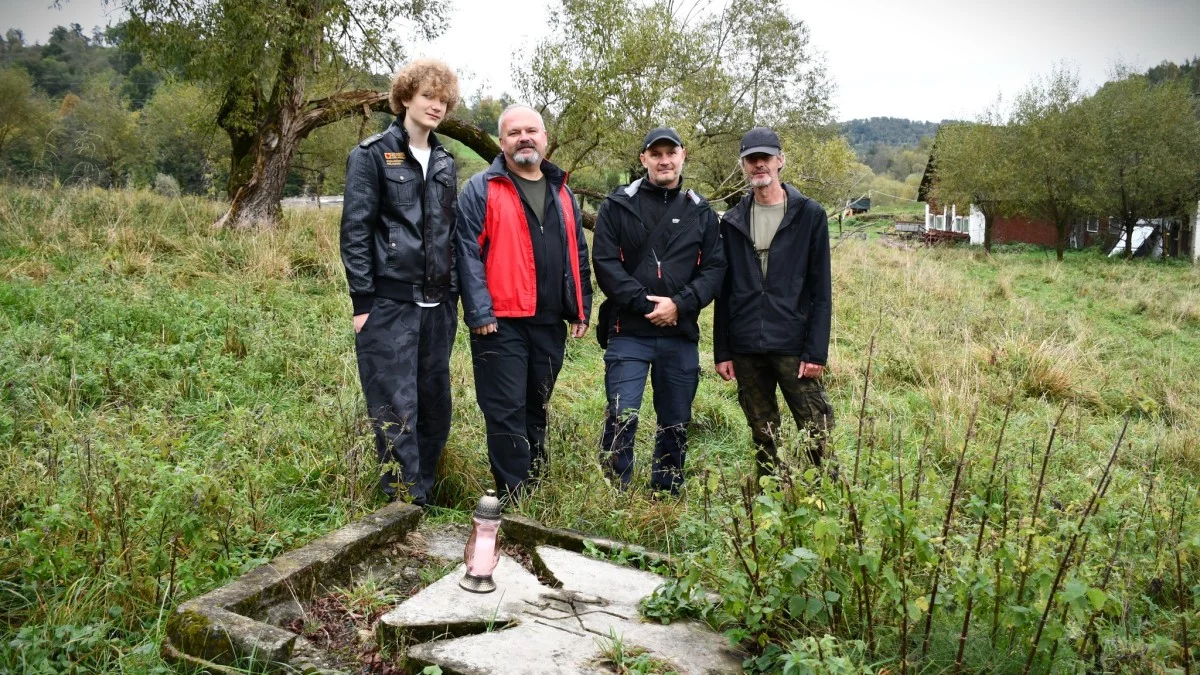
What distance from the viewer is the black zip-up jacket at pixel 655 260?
4.27m

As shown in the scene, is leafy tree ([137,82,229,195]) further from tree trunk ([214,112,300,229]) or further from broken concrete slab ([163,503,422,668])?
broken concrete slab ([163,503,422,668])

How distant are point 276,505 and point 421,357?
969 millimetres

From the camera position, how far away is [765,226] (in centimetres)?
441

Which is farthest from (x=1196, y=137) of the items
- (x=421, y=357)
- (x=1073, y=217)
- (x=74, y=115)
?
(x=74, y=115)

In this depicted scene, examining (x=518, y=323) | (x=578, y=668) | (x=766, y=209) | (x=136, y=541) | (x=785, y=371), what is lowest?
(x=578, y=668)

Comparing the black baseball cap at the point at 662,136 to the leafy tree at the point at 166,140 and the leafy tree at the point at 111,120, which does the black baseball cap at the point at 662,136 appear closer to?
the leafy tree at the point at 166,140

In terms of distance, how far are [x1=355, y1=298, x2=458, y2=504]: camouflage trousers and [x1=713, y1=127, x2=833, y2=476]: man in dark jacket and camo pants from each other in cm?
158

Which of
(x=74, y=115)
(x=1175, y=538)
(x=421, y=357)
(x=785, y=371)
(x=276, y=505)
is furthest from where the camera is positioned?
(x=74, y=115)

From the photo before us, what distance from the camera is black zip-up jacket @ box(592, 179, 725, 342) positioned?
427cm

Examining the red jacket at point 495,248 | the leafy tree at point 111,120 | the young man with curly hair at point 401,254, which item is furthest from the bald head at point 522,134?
the leafy tree at point 111,120

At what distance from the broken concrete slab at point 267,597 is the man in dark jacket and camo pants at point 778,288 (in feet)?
6.54

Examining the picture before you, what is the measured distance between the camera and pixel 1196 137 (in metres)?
26.8

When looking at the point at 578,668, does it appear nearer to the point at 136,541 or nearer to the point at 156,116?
the point at 136,541

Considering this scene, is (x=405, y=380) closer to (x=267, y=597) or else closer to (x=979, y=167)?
(x=267, y=597)
